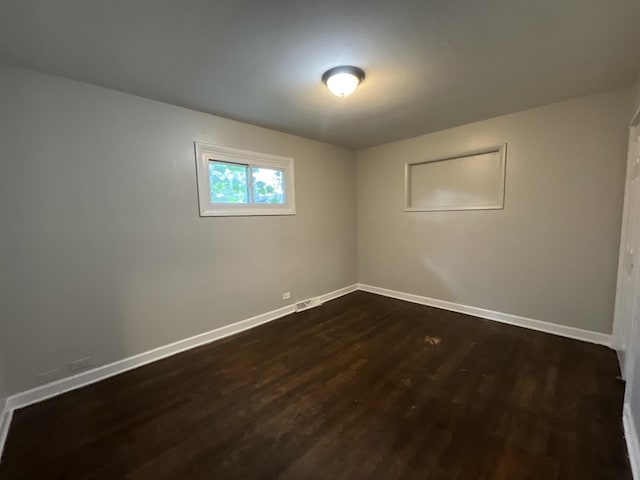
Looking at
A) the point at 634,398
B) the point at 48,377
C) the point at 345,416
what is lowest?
the point at 345,416

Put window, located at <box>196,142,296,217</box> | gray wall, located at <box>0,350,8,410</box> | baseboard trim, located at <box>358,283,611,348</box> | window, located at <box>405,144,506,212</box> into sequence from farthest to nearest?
1. window, located at <box>405,144,506,212</box>
2. window, located at <box>196,142,296,217</box>
3. baseboard trim, located at <box>358,283,611,348</box>
4. gray wall, located at <box>0,350,8,410</box>

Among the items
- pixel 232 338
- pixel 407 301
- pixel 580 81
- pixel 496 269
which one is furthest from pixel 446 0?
pixel 407 301

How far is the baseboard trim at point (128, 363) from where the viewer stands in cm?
205

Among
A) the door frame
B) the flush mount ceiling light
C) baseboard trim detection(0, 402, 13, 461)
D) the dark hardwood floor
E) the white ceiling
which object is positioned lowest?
the dark hardwood floor

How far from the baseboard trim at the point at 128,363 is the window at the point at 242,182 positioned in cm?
138

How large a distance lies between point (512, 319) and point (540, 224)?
1204 millimetres

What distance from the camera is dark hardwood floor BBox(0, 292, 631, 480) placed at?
1498 mm

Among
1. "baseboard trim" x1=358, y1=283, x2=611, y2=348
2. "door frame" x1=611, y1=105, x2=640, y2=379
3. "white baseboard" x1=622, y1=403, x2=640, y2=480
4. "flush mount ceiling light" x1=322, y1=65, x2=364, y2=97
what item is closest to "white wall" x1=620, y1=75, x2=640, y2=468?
"white baseboard" x1=622, y1=403, x2=640, y2=480

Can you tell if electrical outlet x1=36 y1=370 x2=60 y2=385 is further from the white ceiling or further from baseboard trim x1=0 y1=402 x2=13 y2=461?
the white ceiling

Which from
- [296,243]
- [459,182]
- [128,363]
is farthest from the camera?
[296,243]

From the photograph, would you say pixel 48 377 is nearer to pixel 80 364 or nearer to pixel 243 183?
pixel 80 364

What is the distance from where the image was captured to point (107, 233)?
7.75ft

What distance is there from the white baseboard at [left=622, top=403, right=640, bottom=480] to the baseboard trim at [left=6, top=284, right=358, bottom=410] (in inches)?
126

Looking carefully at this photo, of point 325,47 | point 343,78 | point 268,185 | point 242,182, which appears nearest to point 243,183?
point 242,182
